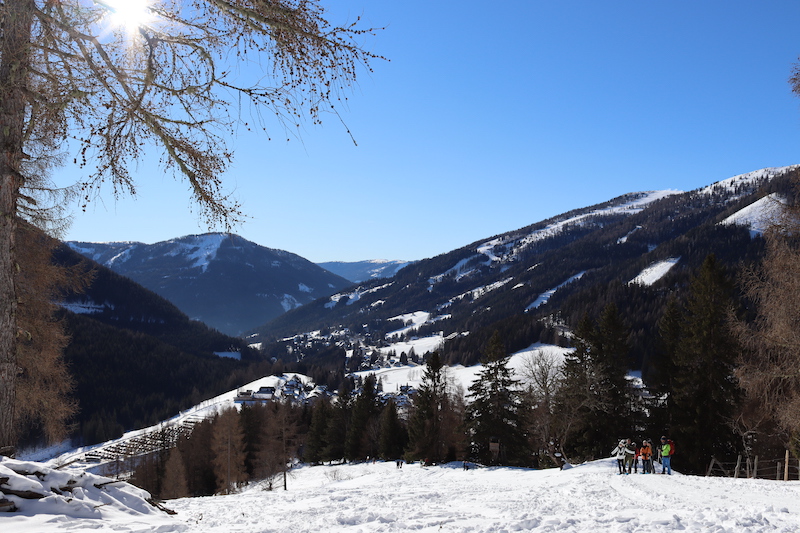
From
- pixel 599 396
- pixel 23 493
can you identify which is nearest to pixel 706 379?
pixel 599 396

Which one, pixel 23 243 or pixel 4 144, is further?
pixel 23 243

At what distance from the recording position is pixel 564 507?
900 cm

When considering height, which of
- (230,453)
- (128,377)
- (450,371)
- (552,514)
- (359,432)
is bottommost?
(450,371)

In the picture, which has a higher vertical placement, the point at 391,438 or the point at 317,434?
the point at 391,438

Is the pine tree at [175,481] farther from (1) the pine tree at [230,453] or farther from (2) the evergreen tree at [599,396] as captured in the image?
(2) the evergreen tree at [599,396]

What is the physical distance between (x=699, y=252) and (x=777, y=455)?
189384 millimetres

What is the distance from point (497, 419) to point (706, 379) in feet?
50.6

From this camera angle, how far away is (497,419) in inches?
1423

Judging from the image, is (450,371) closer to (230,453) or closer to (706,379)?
(230,453)

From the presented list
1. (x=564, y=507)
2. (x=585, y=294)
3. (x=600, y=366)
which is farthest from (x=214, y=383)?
(x=564, y=507)

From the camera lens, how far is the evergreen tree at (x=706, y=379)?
24297mm

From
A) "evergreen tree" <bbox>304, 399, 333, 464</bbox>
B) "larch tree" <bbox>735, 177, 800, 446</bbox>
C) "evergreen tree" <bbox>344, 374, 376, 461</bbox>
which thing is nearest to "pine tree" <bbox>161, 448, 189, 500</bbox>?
"evergreen tree" <bbox>304, 399, 333, 464</bbox>

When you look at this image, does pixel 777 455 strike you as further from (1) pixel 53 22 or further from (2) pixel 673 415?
(1) pixel 53 22

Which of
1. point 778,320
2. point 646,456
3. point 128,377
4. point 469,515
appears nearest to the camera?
point 469,515
